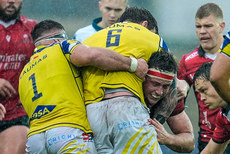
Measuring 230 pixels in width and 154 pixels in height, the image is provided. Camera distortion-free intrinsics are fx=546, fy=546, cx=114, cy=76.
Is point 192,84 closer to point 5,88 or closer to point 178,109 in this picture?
point 178,109

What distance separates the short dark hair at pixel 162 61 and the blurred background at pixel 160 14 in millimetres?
5304

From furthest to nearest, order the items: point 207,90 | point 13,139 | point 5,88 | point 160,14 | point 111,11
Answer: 1. point 160,14
2. point 111,11
3. point 13,139
4. point 5,88
5. point 207,90

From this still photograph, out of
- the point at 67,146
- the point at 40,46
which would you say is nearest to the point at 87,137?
the point at 67,146

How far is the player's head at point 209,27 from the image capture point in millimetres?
7090

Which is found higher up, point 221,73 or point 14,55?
point 221,73

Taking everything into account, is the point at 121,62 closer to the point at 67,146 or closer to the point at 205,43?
the point at 67,146

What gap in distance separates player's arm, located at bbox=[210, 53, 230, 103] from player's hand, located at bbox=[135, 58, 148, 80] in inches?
22.5

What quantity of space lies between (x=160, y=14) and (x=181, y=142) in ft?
18.5

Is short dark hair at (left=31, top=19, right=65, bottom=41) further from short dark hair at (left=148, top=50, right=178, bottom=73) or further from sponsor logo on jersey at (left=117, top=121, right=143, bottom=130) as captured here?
sponsor logo on jersey at (left=117, top=121, right=143, bottom=130)

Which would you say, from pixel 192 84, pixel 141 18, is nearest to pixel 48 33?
pixel 141 18

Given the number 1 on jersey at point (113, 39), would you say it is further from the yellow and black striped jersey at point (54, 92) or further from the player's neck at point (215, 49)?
the player's neck at point (215, 49)

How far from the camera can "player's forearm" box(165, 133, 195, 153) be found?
4.97 meters

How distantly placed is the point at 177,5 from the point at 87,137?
6.58 meters

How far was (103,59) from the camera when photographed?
14.5 ft
